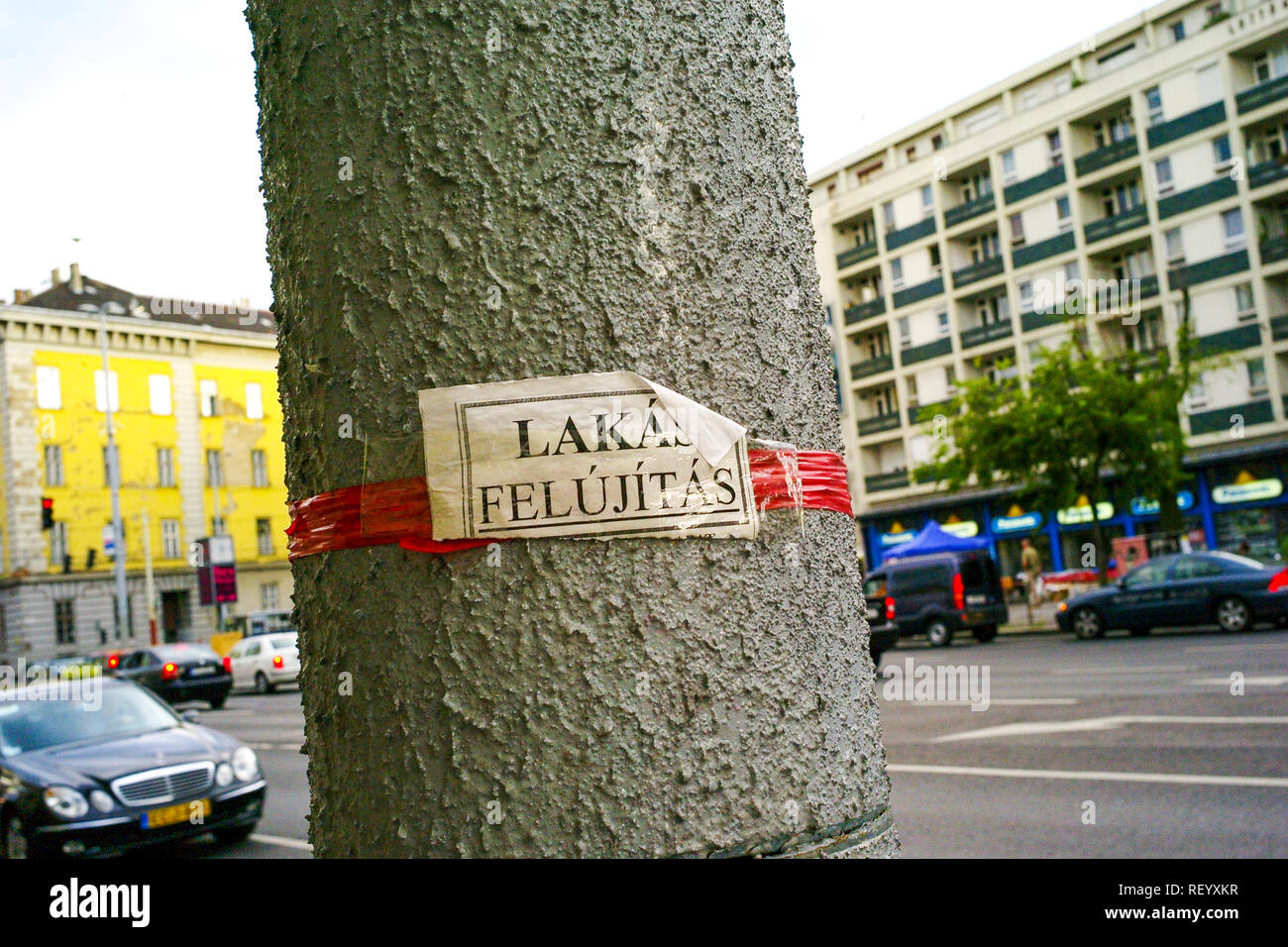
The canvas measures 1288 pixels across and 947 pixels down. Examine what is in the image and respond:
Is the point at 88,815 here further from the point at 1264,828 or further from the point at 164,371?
the point at 164,371

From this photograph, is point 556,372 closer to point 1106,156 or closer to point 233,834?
point 233,834

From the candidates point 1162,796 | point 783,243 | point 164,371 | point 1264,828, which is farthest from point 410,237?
point 164,371

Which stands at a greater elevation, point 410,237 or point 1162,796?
point 410,237

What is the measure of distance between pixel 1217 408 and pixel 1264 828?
3778cm

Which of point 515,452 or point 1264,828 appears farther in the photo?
point 1264,828

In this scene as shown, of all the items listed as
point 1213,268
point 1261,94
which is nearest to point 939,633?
point 1213,268

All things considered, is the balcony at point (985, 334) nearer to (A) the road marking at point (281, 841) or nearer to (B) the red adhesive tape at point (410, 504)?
(A) the road marking at point (281, 841)

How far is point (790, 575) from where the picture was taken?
3.66 ft

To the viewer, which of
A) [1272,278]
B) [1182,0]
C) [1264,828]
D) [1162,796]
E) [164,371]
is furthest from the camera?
[164,371]

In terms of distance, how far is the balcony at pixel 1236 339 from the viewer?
38688 millimetres

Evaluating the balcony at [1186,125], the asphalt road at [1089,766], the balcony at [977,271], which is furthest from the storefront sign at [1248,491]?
the asphalt road at [1089,766]

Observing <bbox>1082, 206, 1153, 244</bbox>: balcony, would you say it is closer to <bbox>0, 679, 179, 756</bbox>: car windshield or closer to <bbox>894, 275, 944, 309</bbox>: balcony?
<bbox>894, 275, 944, 309</bbox>: balcony

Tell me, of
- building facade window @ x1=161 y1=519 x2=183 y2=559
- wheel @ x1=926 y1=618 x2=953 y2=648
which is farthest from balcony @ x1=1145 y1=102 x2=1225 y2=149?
building facade window @ x1=161 y1=519 x2=183 y2=559
